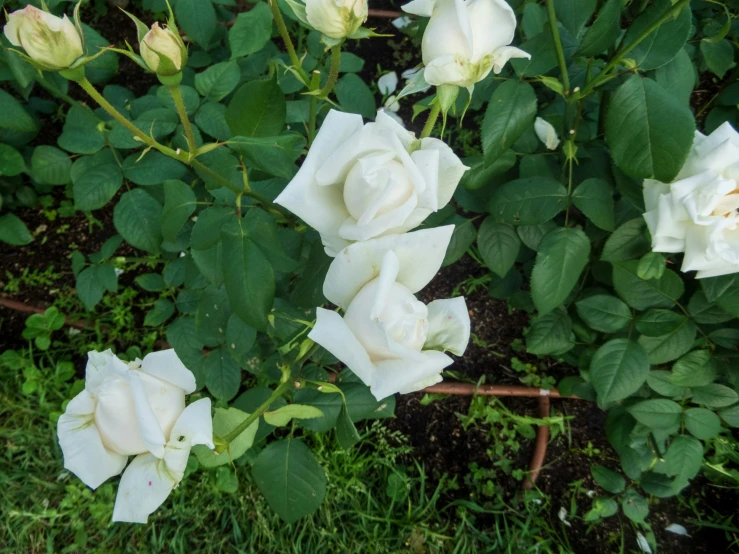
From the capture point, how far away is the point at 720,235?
2.57 feet

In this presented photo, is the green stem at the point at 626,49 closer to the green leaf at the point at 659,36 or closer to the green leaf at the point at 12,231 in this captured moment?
the green leaf at the point at 659,36

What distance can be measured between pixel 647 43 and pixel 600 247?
513 mm

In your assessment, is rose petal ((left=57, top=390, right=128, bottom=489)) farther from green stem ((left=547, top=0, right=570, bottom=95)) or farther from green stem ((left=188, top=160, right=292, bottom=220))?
green stem ((left=547, top=0, right=570, bottom=95))

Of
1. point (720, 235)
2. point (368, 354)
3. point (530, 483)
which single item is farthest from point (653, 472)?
point (368, 354)

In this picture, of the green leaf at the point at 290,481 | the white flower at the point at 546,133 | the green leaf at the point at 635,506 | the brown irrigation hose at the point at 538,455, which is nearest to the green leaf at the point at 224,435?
the green leaf at the point at 290,481

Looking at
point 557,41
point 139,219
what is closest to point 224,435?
point 139,219

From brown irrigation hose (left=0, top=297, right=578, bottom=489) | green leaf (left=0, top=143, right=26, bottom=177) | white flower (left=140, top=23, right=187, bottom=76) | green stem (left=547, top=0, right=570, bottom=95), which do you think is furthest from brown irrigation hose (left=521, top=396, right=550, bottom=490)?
green leaf (left=0, top=143, right=26, bottom=177)

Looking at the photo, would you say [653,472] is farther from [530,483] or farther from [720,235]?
[720,235]

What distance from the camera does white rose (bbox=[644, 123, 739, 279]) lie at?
30.8 inches

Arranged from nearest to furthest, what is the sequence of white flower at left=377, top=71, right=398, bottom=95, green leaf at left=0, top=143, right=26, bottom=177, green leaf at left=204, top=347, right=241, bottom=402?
green leaf at left=204, top=347, right=241, bottom=402
green leaf at left=0, top=143, right=26, bottom=177
white flower at left=377, top=71, right=398, bottom=95

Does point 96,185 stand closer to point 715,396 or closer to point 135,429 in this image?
point 135,429

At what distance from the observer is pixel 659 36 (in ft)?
2.79

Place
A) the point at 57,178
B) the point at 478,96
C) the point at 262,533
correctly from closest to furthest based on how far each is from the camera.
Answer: the point at 478,96 < the point at 57,178 < the point at 262,533

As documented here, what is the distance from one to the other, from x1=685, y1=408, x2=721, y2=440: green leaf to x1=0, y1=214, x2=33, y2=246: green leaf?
1891 millimetres
